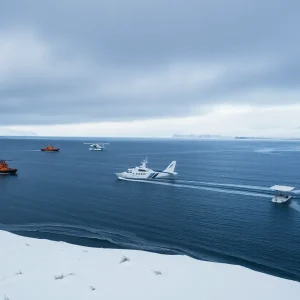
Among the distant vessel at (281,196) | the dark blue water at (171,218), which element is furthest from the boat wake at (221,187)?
the distant vessel at (281,196)

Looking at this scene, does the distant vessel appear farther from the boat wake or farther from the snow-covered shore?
the snow-covered shore

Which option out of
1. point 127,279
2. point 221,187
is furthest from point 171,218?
point 127,279

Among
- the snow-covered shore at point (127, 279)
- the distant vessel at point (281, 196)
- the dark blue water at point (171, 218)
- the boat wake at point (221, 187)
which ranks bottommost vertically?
the dark blue water at point (171, 218)

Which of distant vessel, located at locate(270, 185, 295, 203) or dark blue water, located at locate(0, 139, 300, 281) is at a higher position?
distant vessel, located at locate(270, 185, 295, 203)

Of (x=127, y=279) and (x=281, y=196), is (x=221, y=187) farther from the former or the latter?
(x=127, y=279)

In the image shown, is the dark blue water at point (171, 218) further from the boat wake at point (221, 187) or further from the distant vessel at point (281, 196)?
the distant vessel at point (281, 196)

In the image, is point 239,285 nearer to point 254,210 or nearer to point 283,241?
point 283,241

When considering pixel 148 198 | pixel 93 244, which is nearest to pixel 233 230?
pixel 93 244

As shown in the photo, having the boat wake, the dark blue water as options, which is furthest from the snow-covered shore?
the boat wake
